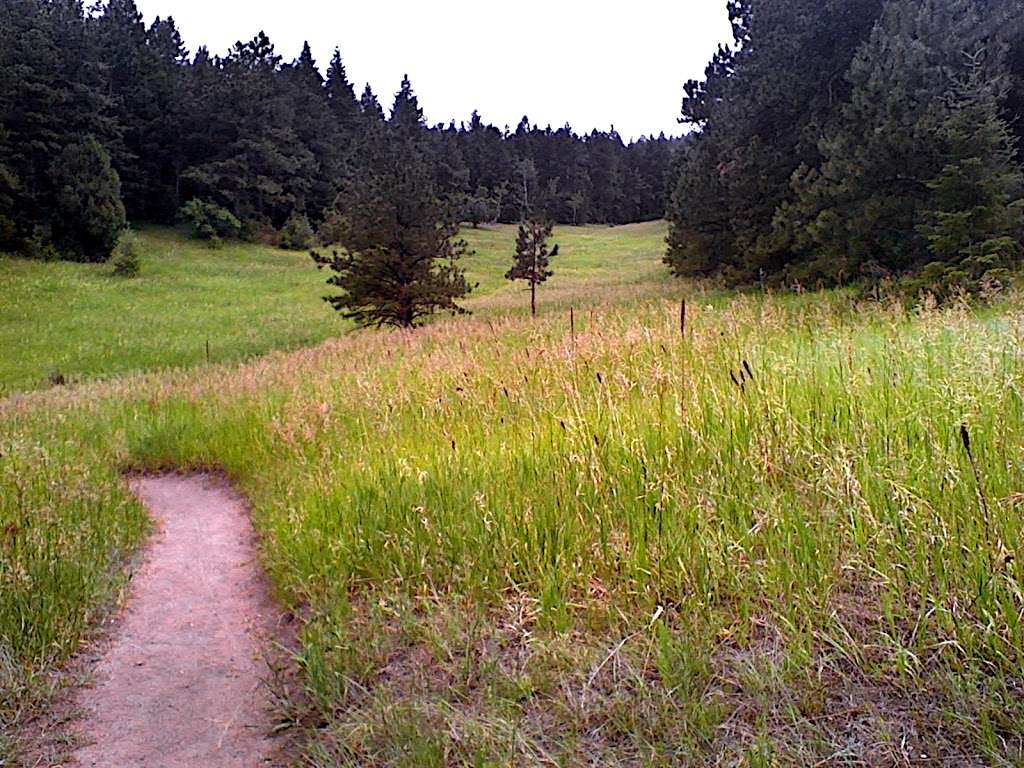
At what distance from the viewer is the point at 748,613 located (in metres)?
2.81

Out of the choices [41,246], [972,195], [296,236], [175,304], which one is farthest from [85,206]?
[972,195]

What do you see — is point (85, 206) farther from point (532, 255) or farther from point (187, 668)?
point (187, 668)

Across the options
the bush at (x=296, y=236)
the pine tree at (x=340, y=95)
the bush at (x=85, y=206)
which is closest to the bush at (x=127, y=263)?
Result: the bush at (x=85, y=206)

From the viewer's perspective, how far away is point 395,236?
2062 centimetres

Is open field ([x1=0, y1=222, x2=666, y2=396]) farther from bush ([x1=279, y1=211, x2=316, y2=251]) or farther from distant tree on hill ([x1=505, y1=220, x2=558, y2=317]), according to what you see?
distant tree on hill ([x1=505, y1=220, x2=558, y2=317])

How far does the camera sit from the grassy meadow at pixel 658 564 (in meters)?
2.38

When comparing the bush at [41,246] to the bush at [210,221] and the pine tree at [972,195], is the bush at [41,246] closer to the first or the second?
the bush at [210,221]

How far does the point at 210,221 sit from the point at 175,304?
21903mm

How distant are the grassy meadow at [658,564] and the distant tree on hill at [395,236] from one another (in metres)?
15.0

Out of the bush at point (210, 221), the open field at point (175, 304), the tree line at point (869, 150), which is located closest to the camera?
the tree line at point (869, 150)

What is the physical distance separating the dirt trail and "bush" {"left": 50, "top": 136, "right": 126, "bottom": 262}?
141 ft

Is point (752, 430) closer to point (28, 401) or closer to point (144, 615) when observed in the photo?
point (144, 615)

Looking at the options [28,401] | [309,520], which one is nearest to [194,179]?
[28,401]

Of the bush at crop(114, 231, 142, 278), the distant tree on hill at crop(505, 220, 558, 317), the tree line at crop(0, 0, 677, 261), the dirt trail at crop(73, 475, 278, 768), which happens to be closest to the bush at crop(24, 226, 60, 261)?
the tree line at crop(0, 0, 677, 261)
